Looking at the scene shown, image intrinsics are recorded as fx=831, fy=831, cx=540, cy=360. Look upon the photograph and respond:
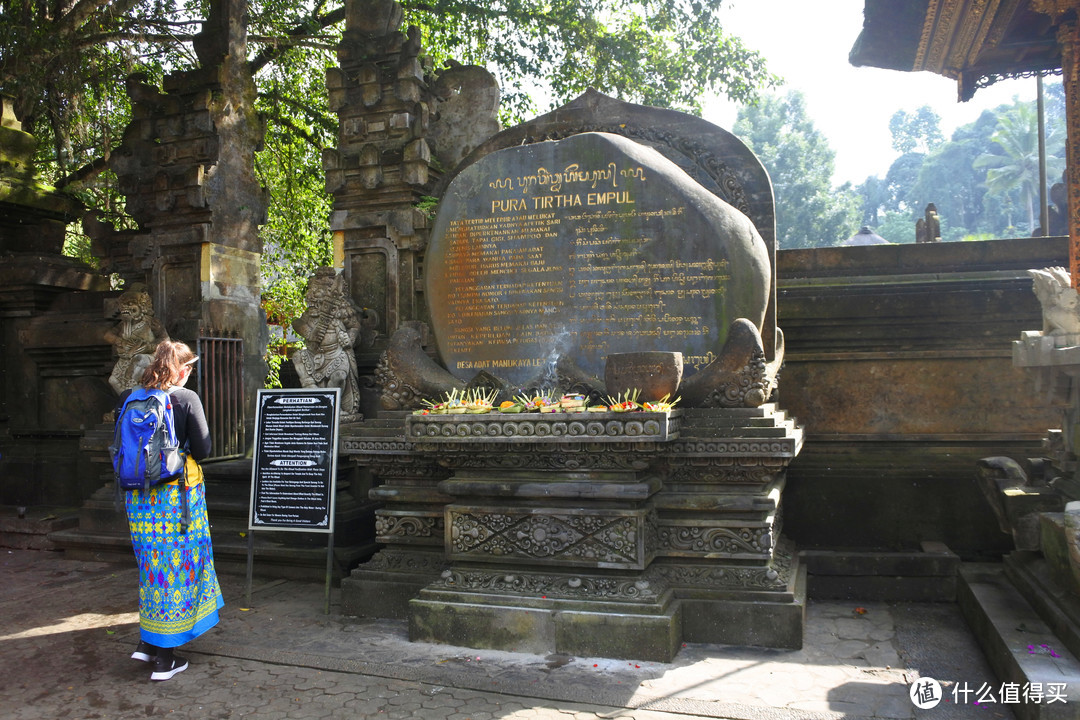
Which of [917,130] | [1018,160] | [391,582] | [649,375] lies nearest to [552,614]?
[391,582]

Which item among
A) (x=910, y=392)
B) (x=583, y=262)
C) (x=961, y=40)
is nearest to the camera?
(x=583, y=262)

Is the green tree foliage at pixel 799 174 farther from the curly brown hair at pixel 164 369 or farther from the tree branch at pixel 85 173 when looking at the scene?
the curly brown hair at pixel 164 369

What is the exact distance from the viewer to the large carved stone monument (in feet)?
14.8

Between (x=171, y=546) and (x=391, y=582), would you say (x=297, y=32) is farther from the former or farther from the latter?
(x=171, y=546)

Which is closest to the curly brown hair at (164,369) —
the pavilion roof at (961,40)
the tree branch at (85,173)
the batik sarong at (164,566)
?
the batik sarong at (164,566)

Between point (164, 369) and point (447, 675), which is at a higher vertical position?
point (164, 369)

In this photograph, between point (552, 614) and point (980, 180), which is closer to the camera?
point (552, 614)

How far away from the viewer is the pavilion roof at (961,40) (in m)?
5.85

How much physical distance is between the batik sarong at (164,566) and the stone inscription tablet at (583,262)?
2.01 meters

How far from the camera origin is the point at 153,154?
25.9 feet

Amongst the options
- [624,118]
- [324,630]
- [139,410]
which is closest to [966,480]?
[624,118]

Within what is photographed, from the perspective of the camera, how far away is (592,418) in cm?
442

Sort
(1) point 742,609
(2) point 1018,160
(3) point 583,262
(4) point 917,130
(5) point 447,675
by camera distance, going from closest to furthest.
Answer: (5) point 447,675, (1) point 742,609, (3) point 583,262, (2) point 1018,160, (4) point 917,130

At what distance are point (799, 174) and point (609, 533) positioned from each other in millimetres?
44423
